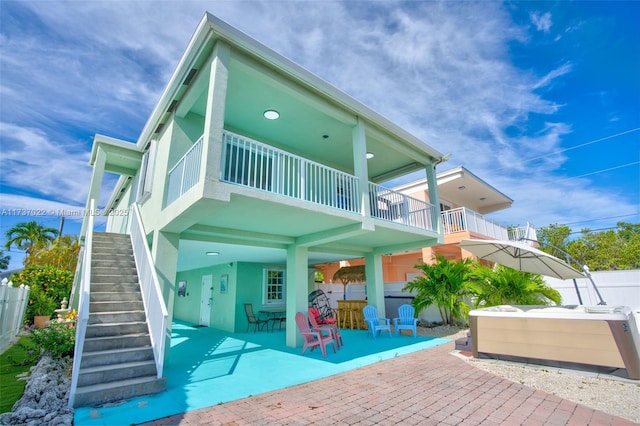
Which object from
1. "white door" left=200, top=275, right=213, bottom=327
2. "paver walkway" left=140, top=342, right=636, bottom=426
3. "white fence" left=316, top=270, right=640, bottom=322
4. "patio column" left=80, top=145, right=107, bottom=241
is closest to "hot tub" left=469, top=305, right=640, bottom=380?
"paver walkway" left=140, top=342, right=636, bottom=426

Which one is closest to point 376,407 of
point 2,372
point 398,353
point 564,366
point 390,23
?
point 398,353

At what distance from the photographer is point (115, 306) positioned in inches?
236

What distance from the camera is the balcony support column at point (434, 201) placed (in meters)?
9.90

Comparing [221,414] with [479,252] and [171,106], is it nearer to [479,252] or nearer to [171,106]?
[171,106]

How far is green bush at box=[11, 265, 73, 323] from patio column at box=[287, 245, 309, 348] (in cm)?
1120

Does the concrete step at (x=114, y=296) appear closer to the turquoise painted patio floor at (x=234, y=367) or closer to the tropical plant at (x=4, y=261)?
the turquoise painted patio floor at (x=234, y=367)

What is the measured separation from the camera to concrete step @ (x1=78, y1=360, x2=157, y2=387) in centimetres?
443

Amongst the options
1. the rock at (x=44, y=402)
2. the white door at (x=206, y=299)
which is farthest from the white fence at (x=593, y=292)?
the rock at (x=44, y=402)

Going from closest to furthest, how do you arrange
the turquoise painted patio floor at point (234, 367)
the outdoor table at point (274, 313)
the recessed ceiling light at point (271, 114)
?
the turquoise painted patio floor at point (234, 367) < the recessed ceiling light at point (271, 114) < the outdoor table at point (274, 313)

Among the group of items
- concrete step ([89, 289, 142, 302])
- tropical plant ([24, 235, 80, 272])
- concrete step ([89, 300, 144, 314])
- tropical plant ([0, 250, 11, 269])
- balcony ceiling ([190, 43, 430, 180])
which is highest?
balcony ceiling ([190, 43, 430, 180])

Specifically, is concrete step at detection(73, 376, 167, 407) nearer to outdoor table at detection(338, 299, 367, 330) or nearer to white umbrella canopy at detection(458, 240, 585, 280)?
white umbrella canopy at detection(458, 240, 585, 280)

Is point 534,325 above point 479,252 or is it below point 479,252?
below

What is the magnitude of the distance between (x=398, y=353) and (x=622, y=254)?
29.0 m

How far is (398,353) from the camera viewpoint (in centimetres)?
755
